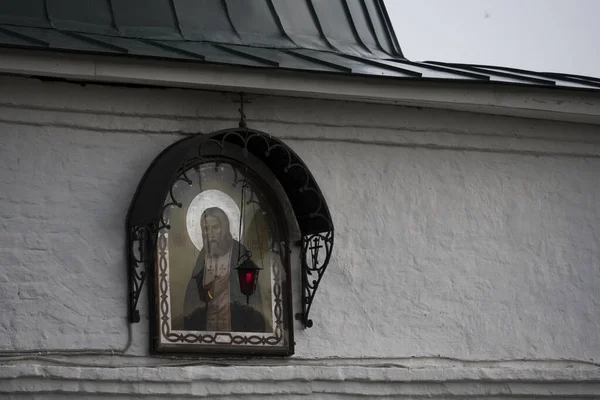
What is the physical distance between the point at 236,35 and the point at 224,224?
1216 millimetres

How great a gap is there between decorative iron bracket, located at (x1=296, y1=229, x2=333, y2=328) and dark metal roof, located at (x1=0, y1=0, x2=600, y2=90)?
37.9 inches

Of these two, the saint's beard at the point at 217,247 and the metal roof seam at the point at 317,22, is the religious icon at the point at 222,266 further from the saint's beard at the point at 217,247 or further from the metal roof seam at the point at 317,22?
the metal roof seam at the point at 317,22

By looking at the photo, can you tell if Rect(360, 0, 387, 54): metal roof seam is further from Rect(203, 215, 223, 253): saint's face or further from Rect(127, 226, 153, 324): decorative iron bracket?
Rect(127, 226, 153, 324): decorative iron bracket

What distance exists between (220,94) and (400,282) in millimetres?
1495

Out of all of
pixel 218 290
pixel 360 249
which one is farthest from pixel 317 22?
pixel 218 290

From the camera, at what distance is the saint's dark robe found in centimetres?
769

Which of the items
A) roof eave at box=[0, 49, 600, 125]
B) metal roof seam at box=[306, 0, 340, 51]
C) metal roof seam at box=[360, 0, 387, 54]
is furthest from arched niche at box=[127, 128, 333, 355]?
metal roof seam at box=[360, 0, 387, 54]

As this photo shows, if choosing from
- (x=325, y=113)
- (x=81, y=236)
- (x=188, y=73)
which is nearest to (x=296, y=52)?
(x=325, y=113)

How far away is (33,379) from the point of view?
23.8 ft

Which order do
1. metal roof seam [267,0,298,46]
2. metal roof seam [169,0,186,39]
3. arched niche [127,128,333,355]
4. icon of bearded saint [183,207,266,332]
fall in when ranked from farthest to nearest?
metal roof seam [267,0,298,46] < metal roof seam [169,0,186,39] < icon of bearded saint [183,207,266,332] < arched niche [127,128,333,355]

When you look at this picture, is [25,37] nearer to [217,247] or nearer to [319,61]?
[217,247]

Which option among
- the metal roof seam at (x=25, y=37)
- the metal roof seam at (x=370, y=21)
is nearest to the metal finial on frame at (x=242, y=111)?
the metal roof seam at (x=25, y=37)

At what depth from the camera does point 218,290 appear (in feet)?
25.6

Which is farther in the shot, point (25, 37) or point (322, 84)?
point (322, 84)
